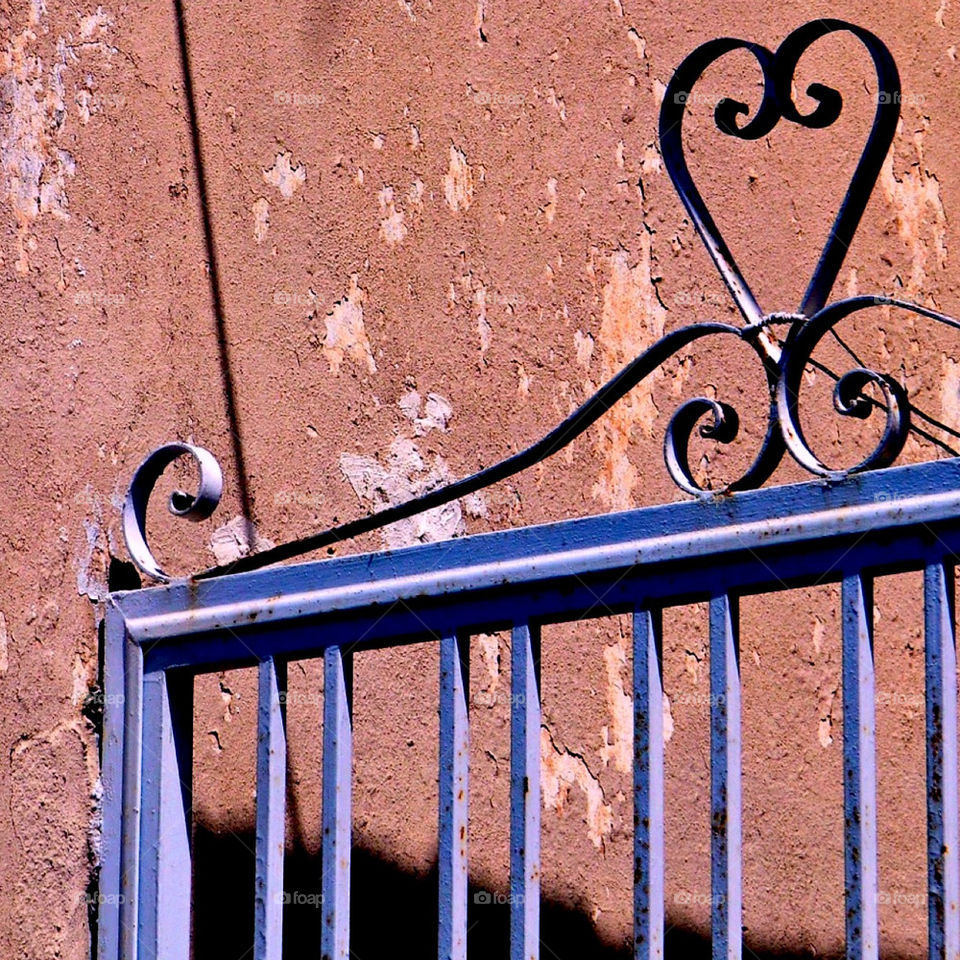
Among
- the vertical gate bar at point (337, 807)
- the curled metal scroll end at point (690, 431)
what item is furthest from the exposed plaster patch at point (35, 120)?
the curled metal scroll end at point (690, 431)

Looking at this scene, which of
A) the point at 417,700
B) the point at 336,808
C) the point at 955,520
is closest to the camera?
the point at 955,520

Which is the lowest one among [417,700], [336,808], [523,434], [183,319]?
[336,808]

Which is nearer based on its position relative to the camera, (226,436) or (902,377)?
(902,377)

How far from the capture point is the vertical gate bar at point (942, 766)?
184 centimetres

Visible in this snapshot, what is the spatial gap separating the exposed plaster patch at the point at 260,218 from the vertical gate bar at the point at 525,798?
1537mm

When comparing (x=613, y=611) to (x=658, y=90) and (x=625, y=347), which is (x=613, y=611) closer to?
(x=625, y=347)

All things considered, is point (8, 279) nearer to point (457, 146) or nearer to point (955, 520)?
point (457, 146)

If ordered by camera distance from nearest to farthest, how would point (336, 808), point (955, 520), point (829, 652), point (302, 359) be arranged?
1. point (955, 520)
2. point (336, 808)
3. point (829, 652)
4. point (302, 359)

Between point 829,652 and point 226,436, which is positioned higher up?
point 226,436

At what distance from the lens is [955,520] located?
6.10 ft

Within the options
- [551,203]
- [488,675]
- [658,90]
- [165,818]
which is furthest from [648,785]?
[658,90]

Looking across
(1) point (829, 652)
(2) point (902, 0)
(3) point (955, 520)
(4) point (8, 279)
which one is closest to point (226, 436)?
(4) point (8, 279)

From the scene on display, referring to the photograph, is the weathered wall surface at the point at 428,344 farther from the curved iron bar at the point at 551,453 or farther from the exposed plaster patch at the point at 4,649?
the curved iron bar at the point at 551,453

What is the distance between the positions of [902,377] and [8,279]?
5.93 feet
